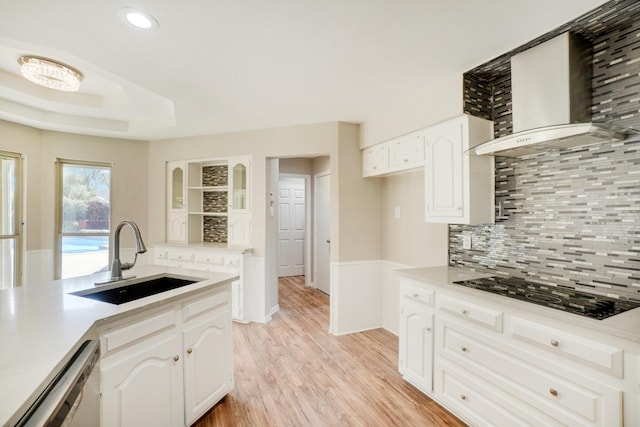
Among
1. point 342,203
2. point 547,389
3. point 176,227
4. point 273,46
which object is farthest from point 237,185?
point 547,389

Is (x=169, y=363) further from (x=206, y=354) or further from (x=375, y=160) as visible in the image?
(x=375, y=160)

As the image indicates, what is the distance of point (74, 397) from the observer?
0.94m

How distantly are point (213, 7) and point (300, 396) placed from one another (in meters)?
2.54

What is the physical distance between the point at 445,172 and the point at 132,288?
2427mm

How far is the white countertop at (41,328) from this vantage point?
762 mm

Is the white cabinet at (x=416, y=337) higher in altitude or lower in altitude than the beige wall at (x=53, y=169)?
lower

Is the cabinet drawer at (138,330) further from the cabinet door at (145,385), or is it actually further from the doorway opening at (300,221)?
the doorway opening at (300,221)

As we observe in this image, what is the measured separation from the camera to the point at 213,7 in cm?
156

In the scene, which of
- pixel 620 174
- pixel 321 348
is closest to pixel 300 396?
pixel 321 348

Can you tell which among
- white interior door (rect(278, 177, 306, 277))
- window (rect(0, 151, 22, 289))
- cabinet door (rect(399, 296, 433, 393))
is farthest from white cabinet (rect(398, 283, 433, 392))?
window (rect(0, 151, 22, 289))

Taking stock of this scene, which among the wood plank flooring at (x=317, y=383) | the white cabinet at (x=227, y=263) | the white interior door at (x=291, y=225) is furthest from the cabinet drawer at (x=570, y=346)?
the white interior door at (x=291, y=225)

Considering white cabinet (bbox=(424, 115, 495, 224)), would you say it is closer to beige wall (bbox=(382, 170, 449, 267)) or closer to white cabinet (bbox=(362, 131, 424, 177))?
white cabinet (bbox=(362, 131, 424, 177))

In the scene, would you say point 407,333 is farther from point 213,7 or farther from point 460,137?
point 213,7

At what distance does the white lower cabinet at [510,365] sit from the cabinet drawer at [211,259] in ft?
7.55
